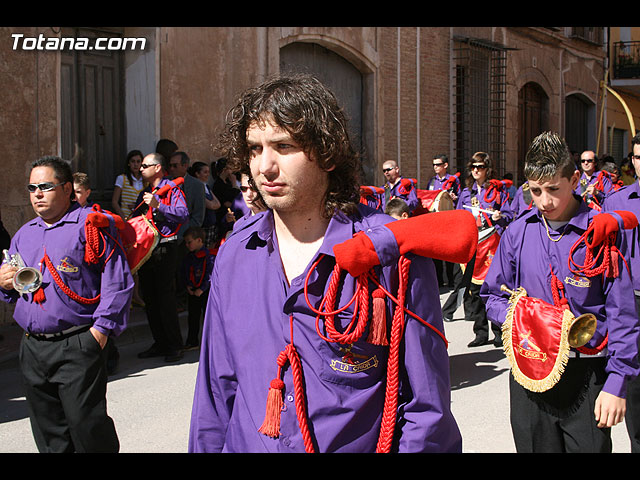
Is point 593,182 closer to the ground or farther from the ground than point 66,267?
farther from the ground

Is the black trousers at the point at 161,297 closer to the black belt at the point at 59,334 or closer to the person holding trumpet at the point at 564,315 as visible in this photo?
the black belt at the point at 59,334

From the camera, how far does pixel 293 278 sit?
95.7 inches

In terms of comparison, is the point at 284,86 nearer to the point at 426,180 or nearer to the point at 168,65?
the point at 168,65

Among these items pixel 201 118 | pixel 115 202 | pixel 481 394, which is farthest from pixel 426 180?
pixel 481 394

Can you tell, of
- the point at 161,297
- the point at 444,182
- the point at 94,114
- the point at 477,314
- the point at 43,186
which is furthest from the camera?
the point at 444,182

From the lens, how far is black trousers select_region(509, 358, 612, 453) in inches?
150

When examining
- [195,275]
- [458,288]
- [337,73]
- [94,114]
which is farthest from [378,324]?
[337,73]

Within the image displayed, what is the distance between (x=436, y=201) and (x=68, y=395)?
732cm

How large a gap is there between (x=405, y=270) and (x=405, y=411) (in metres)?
0.41

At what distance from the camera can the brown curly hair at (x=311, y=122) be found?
2.38m

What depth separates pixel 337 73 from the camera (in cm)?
1716

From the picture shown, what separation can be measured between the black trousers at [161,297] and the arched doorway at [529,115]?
54.6 ft

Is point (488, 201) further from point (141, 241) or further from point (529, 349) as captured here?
point (529, 349)

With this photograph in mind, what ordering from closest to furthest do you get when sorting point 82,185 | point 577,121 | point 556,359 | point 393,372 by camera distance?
point 393,372 → point 556,359 → point 82,185 → point 577,121
